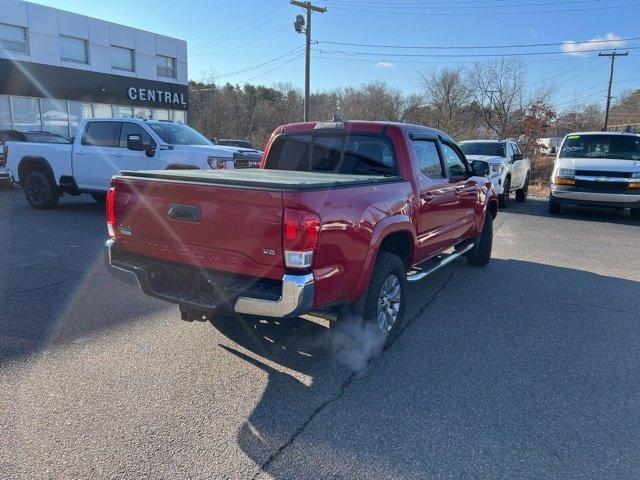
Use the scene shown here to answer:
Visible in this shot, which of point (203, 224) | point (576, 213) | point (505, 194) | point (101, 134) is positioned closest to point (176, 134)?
point (101, 134)

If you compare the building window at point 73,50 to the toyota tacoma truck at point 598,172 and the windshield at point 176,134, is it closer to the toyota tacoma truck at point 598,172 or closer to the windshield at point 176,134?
the windshield at point 176,134

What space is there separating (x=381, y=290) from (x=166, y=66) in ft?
92.0

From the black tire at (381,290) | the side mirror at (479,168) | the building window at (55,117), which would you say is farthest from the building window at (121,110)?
the black tire at (381,290)

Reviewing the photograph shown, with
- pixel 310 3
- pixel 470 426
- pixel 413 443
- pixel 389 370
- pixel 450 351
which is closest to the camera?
pixel 413 443

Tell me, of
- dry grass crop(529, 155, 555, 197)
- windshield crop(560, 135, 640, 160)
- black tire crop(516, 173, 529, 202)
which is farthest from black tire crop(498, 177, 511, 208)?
dry grass crop(529, 155, 555, 197)

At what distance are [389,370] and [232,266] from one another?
1445 millimetres

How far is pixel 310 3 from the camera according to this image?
25906 mm

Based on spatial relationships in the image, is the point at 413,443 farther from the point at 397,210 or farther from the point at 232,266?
the point at 397,210

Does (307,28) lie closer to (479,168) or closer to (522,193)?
(522,193)

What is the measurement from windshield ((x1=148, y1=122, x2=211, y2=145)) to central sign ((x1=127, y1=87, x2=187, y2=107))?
1756 cm

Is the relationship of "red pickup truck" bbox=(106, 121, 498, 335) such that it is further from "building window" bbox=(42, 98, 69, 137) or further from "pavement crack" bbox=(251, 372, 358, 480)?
"building window" bbox=(42, 98, 69, 137)

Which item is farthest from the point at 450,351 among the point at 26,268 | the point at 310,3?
the point at 310,3

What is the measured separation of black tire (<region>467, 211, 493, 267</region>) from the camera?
6812 mm

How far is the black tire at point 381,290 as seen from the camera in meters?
3.84
